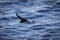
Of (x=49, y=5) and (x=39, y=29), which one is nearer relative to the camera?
(x=39, y=29)

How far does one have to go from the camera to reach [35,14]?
1297cm

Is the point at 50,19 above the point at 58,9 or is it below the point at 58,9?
below

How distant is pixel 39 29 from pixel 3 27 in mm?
2186

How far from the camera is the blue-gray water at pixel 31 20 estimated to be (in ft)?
34.6

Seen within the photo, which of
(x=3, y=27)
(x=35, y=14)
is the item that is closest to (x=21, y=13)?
(x=35, y=14)

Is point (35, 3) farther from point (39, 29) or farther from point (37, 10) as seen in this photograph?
point (39, 29)

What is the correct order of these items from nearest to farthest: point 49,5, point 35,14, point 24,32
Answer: point 24,32 < point 35,14 < point 49,5

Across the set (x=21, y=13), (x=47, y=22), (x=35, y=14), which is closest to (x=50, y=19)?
(x=47, y=22)

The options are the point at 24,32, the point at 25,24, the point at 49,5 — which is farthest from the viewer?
the point at 49,5

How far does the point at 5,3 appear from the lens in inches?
594

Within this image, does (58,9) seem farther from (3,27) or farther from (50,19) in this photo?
(3,27)

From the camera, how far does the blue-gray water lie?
10.5 meters

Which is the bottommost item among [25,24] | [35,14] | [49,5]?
[25,24]

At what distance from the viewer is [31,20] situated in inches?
475
